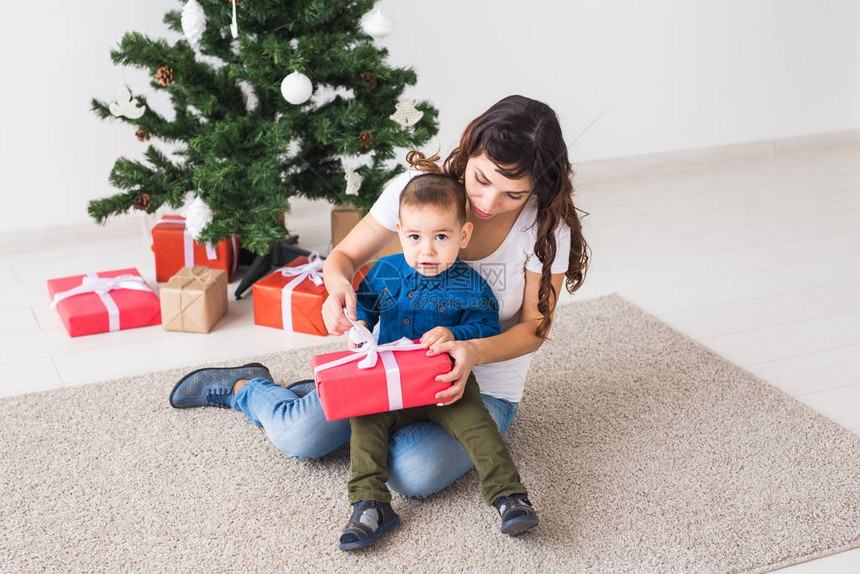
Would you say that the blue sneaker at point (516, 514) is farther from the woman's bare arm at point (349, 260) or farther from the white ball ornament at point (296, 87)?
the white ball ornament at point (296, 87)

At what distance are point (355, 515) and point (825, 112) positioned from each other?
139 inches

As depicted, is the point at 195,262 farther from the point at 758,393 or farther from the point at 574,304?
the point at 758,393

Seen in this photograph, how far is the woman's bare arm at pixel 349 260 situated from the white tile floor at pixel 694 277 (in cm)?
67

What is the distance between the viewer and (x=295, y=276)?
246 centimetres

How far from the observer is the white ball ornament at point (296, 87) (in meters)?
2.23

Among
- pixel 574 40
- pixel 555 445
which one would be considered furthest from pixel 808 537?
pixel 574 40

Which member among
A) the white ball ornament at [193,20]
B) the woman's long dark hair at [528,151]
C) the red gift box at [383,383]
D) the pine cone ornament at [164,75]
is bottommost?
the red gift box at [383,383]

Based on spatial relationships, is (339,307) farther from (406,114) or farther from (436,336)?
(406,114)

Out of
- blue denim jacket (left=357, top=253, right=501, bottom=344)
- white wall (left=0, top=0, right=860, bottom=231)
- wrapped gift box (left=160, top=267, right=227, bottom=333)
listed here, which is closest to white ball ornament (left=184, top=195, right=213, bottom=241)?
wrapped gift box (left=160, top=267, right=227, bottom=333)

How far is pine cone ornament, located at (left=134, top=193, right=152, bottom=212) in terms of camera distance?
7.89 feet

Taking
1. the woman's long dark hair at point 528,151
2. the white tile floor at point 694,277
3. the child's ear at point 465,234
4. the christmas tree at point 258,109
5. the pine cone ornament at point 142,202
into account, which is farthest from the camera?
the pine cone ornament at point 142,202

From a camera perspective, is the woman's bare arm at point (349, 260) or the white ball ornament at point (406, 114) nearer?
the woman's bare arm at point (349, 260)

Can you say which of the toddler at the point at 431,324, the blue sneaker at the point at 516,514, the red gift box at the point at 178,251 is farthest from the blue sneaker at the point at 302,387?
the red gift box at the point at 178,251

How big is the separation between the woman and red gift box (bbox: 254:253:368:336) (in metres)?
Result: 0.53
